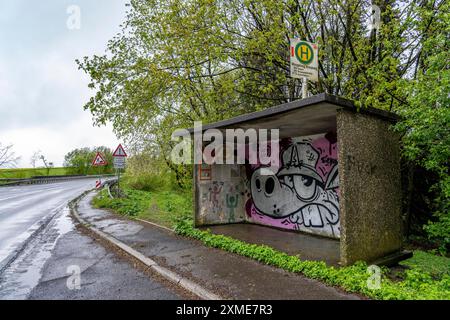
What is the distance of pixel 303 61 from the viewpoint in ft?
18.7

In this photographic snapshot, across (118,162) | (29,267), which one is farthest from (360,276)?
(118,162)

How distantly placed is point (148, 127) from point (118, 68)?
22.6 ft

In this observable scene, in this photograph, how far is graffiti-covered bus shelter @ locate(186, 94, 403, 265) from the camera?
497 cm

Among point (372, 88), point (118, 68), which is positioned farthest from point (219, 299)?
point (118, 68)

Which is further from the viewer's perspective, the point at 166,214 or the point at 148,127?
the point at 148,127

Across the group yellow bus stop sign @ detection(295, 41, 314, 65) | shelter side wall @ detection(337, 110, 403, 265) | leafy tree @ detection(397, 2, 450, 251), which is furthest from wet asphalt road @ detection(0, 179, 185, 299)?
leafy tree @ detection(397, 2, 450, 251)

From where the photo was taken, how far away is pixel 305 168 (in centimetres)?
782

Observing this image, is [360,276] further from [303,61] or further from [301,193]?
[303,61]

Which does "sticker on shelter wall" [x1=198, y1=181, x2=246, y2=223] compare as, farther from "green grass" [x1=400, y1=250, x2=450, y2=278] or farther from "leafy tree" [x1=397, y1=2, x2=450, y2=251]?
"leafy tree" [x1=397, y1=2, x2=450, y2=251]

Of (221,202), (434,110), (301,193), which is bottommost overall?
(221,202)

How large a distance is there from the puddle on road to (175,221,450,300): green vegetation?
143 inches

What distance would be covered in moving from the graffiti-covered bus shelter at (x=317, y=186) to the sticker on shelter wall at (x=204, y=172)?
0.10ft

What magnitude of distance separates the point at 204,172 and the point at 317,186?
3.25 meters
